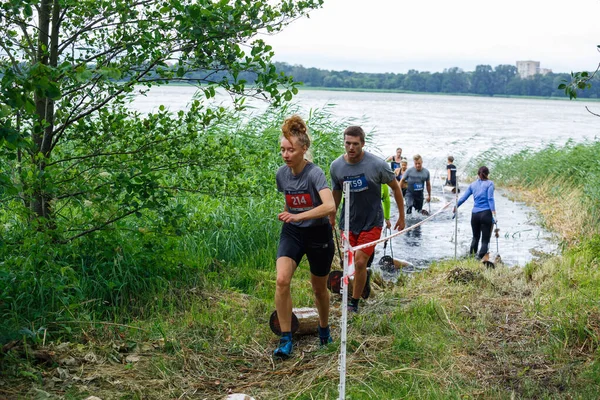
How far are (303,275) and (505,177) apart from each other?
1765 cm

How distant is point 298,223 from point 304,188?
31 cm

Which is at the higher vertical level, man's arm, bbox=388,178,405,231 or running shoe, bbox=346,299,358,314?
man's arm, bbox=388,178,405,231

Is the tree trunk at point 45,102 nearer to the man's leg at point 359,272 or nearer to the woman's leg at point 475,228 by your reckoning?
the man's leg at point 359,272

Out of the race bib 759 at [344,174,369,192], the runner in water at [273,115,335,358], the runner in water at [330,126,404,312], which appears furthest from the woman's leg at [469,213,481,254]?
the runner in water at [273,115,335,358]

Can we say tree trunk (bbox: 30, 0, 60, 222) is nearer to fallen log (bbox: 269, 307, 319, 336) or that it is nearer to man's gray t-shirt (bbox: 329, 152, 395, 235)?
fallen log (bbox: 269, 307, 319, 336)

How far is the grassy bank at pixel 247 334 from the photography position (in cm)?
489

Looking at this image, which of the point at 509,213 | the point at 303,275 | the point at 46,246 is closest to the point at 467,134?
the point at 509,213

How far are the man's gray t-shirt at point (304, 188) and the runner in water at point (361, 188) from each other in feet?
4.35

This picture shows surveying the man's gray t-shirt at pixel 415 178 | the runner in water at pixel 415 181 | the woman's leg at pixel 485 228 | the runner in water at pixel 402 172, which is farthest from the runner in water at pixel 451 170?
the woman's leg at pixel 485 228

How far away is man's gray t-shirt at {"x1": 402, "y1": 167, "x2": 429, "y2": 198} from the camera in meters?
16.0

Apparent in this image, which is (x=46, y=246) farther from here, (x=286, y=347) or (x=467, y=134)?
(x=467, y=134)

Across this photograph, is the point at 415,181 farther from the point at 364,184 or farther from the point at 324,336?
the point at 324,336

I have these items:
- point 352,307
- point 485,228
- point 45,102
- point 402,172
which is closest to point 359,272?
point 352,307

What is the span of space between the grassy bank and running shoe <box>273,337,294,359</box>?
0.25 feet
